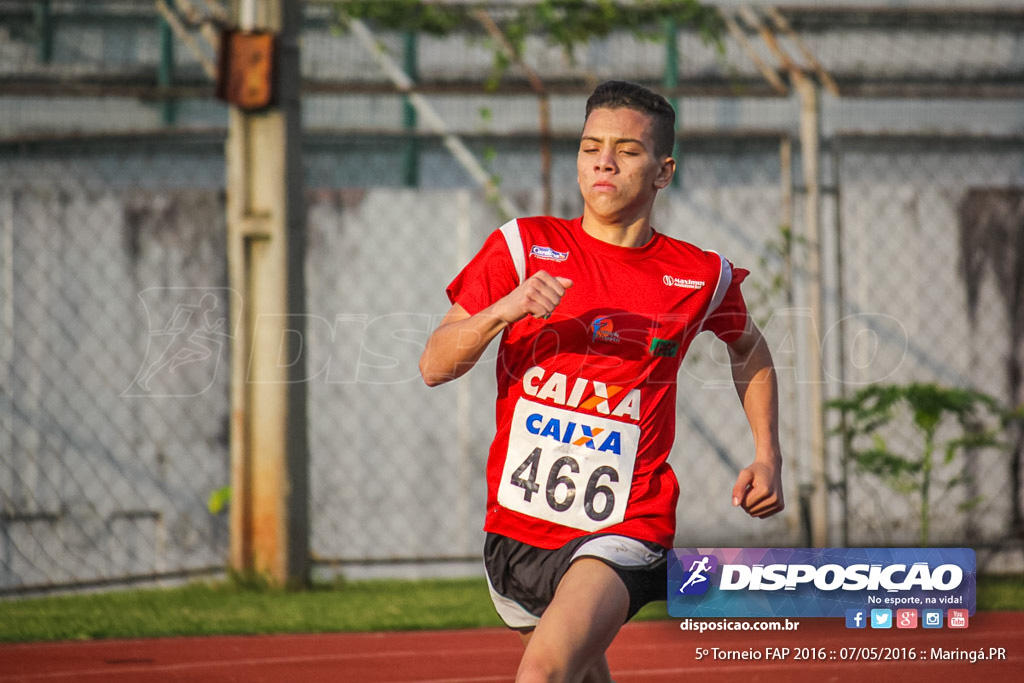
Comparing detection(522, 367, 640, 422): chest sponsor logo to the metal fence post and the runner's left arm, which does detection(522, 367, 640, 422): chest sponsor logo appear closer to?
the runner's left arm

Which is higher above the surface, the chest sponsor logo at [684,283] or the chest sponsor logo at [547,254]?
the chest sponsor logo at [547,254]

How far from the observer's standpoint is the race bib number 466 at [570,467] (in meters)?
3.11

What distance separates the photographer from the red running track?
4.88m

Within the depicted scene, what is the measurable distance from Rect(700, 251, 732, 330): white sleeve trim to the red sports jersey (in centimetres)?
13

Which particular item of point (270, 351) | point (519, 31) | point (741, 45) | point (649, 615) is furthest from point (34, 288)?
point (741, 45)

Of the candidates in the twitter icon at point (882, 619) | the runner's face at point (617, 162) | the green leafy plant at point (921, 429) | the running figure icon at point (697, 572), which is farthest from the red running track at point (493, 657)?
the runner's face at point (617, 162)

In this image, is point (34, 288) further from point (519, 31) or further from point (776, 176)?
point (776, 176)

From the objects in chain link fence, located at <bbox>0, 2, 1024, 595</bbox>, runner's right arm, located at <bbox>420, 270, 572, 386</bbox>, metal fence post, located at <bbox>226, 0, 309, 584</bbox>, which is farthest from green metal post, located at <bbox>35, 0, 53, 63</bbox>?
runner's right arm, located at <bbox>420, 270, 572, 386</bbox>

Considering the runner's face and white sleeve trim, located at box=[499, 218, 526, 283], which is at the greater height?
the runner's face

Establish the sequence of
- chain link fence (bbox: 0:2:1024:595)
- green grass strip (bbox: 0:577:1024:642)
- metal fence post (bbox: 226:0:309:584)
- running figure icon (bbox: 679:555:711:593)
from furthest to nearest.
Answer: chain link fence (bbox: 0:2:1024:595), metal fence post (bbox: 226:0:309:584), green grass strip (bbox: 0:577:1024:642), running figure icon (bbox: 679:555:711:593)

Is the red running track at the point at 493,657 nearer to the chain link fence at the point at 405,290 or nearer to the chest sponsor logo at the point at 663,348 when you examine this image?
the chain link fence at the point at 405,290

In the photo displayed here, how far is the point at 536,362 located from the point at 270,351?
3.42 metres

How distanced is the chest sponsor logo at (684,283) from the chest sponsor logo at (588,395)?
0.30m

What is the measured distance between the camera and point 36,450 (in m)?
6.54
